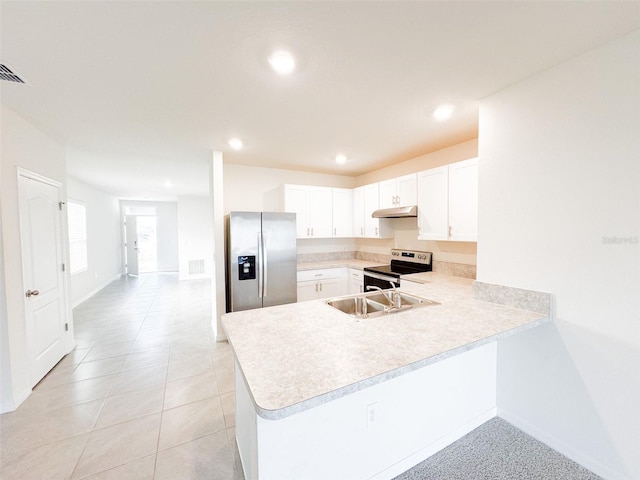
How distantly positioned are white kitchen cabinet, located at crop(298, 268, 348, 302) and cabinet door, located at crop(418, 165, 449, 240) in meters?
1.54

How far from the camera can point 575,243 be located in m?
1.57

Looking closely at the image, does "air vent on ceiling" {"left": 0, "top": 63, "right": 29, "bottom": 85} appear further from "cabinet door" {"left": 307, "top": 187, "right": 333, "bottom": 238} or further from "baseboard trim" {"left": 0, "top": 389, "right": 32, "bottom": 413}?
"cabinet door" {"left": 307, "top": 187, "right": 333, "bottom": 238}

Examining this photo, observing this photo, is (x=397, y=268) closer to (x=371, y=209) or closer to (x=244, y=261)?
(x=371, y=209)

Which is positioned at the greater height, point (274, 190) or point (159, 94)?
point (159, 94)

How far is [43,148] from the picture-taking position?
2.72 m

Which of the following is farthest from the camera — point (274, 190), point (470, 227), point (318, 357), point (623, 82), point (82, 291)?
point (82, 291)

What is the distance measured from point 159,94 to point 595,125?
2.90m

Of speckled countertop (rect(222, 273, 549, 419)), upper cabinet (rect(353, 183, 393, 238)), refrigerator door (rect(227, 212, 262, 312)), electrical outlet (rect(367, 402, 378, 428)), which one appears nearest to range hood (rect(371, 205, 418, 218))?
upper cabinet (rect(353, 183, 393, 238))

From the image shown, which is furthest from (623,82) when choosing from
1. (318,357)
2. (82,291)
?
(82,291)

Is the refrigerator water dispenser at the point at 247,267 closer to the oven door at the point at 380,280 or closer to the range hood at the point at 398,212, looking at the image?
the oven door at the point at 380,280

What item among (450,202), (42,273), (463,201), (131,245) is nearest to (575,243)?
(463,201)

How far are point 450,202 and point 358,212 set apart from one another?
1769 mm

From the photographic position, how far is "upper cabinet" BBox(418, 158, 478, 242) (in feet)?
8.51

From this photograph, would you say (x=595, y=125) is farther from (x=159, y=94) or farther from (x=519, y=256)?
(x=159, y=94)
